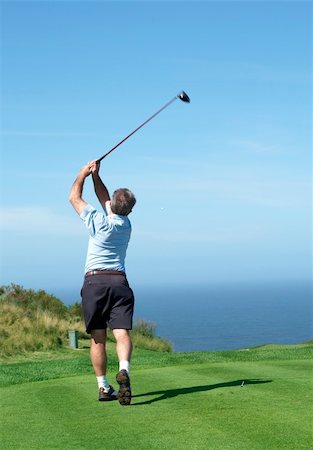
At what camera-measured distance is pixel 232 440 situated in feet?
20.0

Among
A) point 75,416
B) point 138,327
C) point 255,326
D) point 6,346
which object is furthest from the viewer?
point 255,326

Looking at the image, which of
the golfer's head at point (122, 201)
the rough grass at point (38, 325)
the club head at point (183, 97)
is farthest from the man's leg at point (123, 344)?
the rough grass at point (38, 325)

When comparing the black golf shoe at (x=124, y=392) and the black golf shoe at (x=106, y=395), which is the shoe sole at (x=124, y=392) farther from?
the black golf shoe at (x=106, y=395)

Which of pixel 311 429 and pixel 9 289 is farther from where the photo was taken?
pixel 9 289

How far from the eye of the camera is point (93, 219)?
Result: 329 inches

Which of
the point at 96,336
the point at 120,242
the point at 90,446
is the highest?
the point at 120,242

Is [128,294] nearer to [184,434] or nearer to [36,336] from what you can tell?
[184,434]

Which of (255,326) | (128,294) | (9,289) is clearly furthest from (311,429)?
(255,326)

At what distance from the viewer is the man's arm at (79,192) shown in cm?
847

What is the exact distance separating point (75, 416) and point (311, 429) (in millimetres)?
2198

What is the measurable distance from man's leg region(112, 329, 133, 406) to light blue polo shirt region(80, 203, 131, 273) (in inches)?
27.8

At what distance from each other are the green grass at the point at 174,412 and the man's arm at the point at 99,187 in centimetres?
214

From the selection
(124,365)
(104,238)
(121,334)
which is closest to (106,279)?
(104,238)

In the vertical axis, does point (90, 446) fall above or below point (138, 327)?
below
